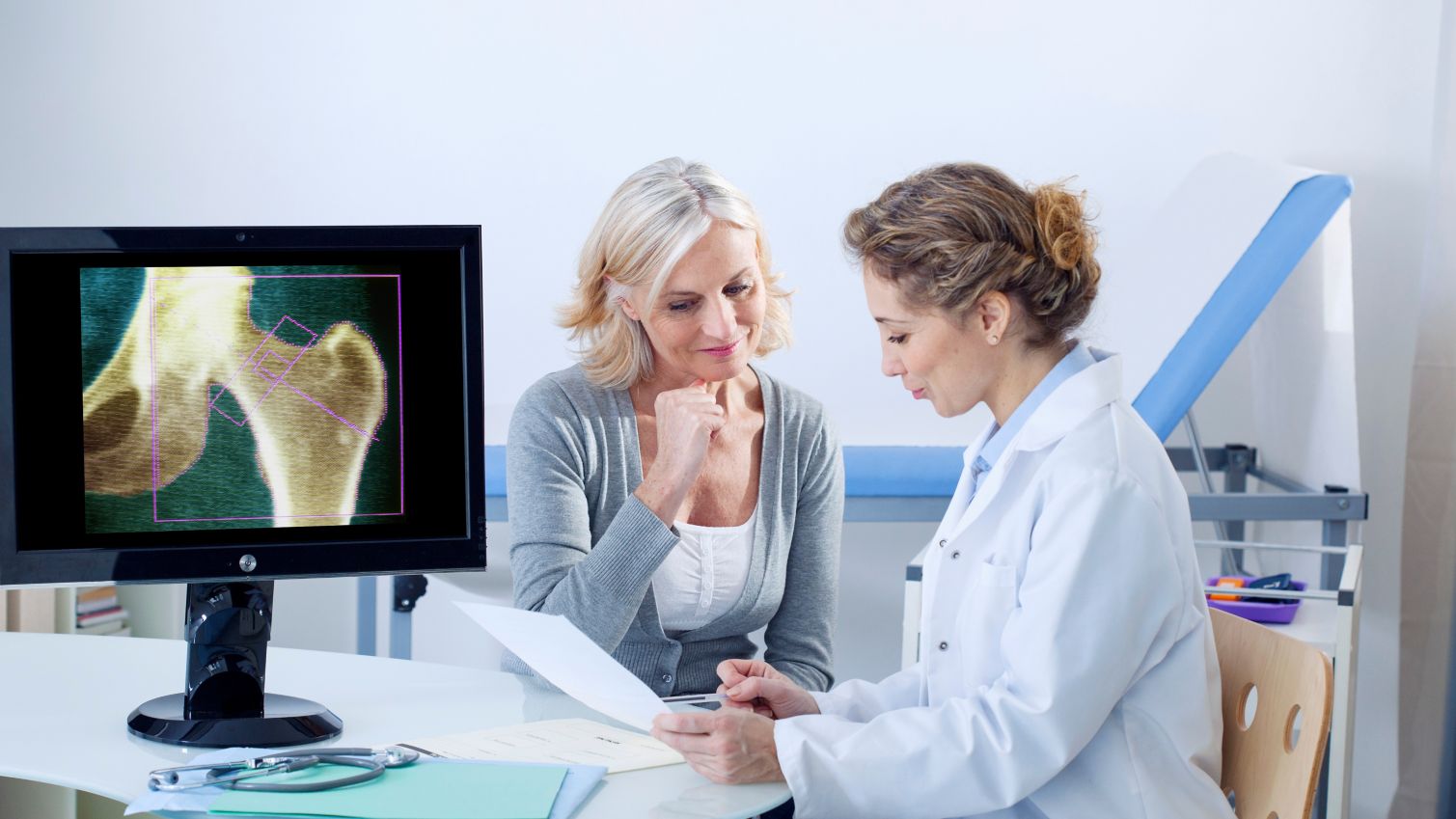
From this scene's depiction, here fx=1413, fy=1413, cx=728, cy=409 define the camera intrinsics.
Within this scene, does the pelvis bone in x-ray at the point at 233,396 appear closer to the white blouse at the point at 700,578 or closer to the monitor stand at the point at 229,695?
the monitor stand at the point at 229,695

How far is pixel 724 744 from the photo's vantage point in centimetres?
114

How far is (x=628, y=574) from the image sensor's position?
1.51 meters

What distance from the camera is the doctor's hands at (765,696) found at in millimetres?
1339

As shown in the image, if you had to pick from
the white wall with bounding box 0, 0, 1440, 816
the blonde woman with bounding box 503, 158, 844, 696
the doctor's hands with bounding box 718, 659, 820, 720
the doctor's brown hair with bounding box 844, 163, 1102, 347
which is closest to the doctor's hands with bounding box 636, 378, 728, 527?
the blonde woman with bounding box 503, 158, 844, 696

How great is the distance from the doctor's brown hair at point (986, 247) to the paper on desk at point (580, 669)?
0.44 m

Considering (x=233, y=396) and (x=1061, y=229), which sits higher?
(x=1061, y=229)

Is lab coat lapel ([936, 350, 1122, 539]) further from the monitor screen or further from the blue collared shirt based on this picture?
Answer: the monitor screen

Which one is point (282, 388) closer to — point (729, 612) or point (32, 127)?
point (729, 612)

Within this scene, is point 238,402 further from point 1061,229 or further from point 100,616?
point 100,616

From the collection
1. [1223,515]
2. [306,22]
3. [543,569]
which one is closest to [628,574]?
[543,569]

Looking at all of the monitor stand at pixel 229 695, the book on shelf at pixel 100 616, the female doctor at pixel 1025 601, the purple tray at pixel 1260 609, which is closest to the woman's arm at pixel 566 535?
the female doctor at pixel 1025 601

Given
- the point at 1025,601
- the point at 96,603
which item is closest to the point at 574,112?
the point at 96,603

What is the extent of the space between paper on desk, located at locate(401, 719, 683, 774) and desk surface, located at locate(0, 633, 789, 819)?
0.08ft

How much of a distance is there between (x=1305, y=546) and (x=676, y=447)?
3.95 feet
